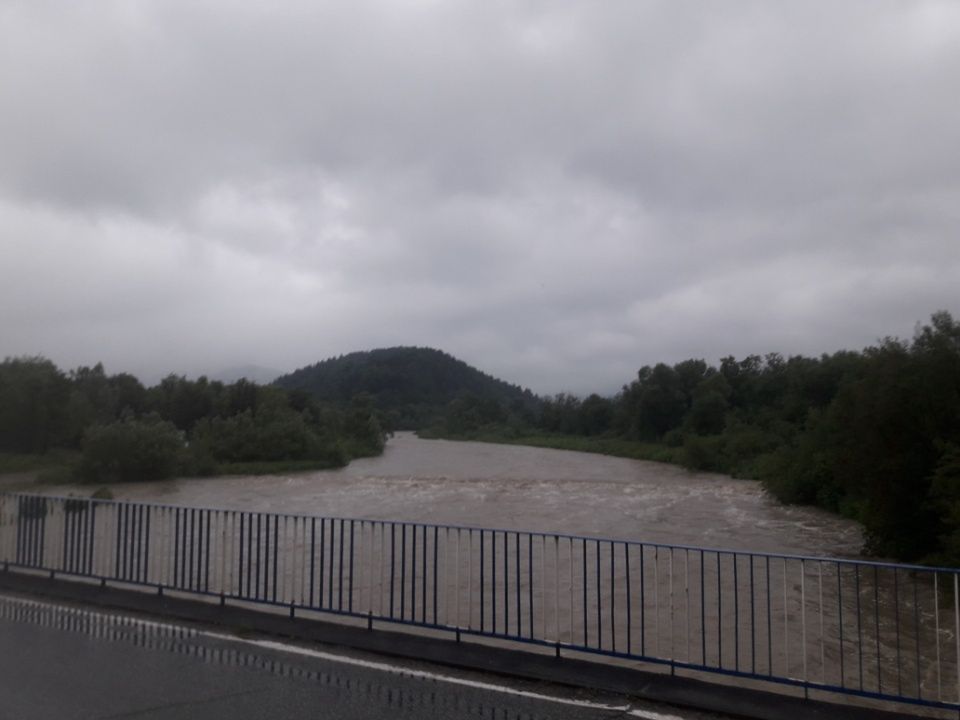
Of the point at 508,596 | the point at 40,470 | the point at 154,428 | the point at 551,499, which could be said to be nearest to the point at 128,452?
the point at 154,428

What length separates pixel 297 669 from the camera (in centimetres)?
727

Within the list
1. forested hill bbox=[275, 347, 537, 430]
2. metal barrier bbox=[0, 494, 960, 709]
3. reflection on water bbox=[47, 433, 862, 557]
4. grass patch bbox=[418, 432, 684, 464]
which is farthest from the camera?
forested hill bbox=[275, 347, 537, 430]

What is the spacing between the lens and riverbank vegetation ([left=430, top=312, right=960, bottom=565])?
61.4ft

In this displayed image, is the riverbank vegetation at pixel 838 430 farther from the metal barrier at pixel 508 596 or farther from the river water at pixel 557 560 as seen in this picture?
the metal barrier at pixel 508 596

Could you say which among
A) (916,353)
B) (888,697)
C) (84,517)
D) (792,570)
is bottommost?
(792,570)

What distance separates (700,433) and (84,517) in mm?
57572

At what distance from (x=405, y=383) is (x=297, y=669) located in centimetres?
11133

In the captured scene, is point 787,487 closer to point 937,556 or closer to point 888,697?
point 937,556

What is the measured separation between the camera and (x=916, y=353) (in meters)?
19.4

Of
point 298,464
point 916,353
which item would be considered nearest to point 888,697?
point 916,353

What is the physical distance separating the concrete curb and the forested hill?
8940 centimetres

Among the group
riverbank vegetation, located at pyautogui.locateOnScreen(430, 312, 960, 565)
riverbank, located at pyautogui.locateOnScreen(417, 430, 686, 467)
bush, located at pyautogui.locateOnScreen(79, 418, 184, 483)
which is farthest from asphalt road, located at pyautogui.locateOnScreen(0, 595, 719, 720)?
riverbank, located at pyautogui.locateOnScreen(417, 430, 686, 467)

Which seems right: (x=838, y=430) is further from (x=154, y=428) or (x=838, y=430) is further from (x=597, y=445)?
(x=597, y=445)

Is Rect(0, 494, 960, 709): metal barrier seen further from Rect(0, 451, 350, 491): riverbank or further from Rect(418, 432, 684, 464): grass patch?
Rect(418, 432, 684, 464): grass patch
